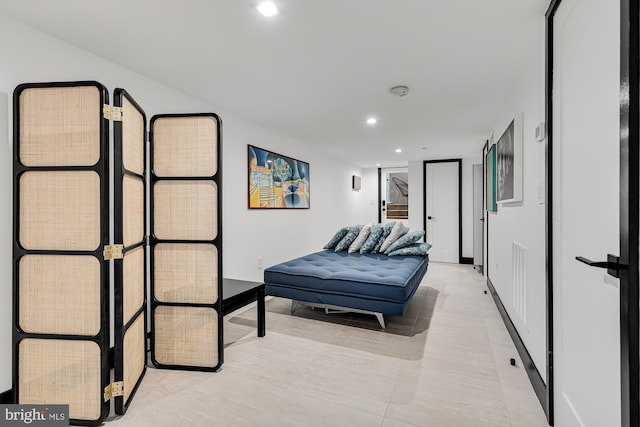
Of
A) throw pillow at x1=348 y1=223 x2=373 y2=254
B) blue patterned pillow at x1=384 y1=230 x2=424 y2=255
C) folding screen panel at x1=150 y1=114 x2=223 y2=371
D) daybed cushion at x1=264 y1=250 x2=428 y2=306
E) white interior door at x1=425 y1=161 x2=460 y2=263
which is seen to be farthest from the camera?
white interior door at x1=425 y1=161 x2=460 y2=263

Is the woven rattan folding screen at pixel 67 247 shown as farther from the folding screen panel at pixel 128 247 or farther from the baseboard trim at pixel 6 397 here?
the baseboard trim at pixel 6 397

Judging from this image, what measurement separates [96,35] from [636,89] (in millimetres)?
2590

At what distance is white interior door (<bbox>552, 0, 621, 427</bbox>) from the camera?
1.10 metres

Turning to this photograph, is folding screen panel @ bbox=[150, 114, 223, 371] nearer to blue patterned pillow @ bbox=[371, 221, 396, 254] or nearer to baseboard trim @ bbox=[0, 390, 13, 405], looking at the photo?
baseboard trim @ bbox=[0, 390, 13, 405]

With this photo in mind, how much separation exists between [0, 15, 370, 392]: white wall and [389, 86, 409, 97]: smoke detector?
1.77 m

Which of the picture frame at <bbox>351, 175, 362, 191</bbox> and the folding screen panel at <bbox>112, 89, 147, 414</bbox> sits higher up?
the picture frame at <bbox>351, 175, 362, 191</bbox>

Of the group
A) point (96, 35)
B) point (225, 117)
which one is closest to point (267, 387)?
point (96, 35)

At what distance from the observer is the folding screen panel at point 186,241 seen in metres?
2.26

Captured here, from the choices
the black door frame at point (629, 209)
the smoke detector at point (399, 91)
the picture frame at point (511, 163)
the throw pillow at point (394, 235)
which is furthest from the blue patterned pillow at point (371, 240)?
the black door frame at point (629, 209)

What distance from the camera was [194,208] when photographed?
2277 millimetres

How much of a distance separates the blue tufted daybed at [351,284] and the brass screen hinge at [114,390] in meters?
1.70

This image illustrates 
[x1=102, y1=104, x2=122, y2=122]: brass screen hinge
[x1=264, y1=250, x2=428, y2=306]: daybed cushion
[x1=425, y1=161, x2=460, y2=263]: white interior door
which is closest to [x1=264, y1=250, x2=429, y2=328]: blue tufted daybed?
[x1=264, y1=250, x2=428, y2=306]: daybed cushion

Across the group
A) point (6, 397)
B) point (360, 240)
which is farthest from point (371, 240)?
point (6, 397)

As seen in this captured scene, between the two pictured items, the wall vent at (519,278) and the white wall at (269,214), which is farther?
the white wall at (269,214)
